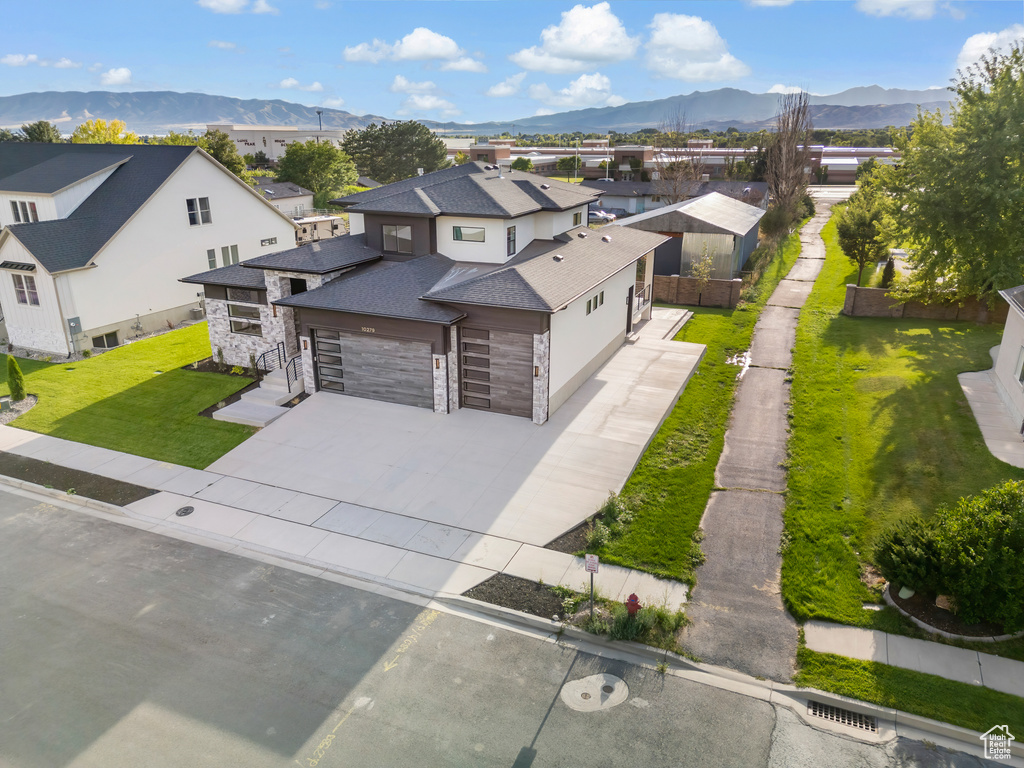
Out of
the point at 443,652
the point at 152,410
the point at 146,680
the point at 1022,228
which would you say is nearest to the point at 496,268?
the point at 152,410

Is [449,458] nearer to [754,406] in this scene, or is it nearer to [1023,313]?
[754,406]

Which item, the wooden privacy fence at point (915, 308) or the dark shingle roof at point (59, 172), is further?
the dark shingle roof at point (59, 172)

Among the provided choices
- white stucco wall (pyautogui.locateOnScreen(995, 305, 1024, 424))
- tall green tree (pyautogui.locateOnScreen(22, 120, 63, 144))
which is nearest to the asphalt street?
white stucco wall (pyautogui.locateOnScreen(995, 305, 1024, 424))

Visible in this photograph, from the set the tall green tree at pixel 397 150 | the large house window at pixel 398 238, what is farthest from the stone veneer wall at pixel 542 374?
the tall green tree at pixel 397 150

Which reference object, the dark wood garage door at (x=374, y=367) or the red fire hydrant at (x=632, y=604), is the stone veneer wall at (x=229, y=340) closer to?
the dark wood garage door at (x=374, y=367)

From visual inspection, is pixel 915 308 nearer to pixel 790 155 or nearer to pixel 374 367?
pixel 374 367

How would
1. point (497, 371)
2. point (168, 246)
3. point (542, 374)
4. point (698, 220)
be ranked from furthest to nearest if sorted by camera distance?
point (698, 220) < point (168, 246) < point (497, 371) < point (542, 374)

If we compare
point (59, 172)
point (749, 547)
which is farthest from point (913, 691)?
point (59, 172)
